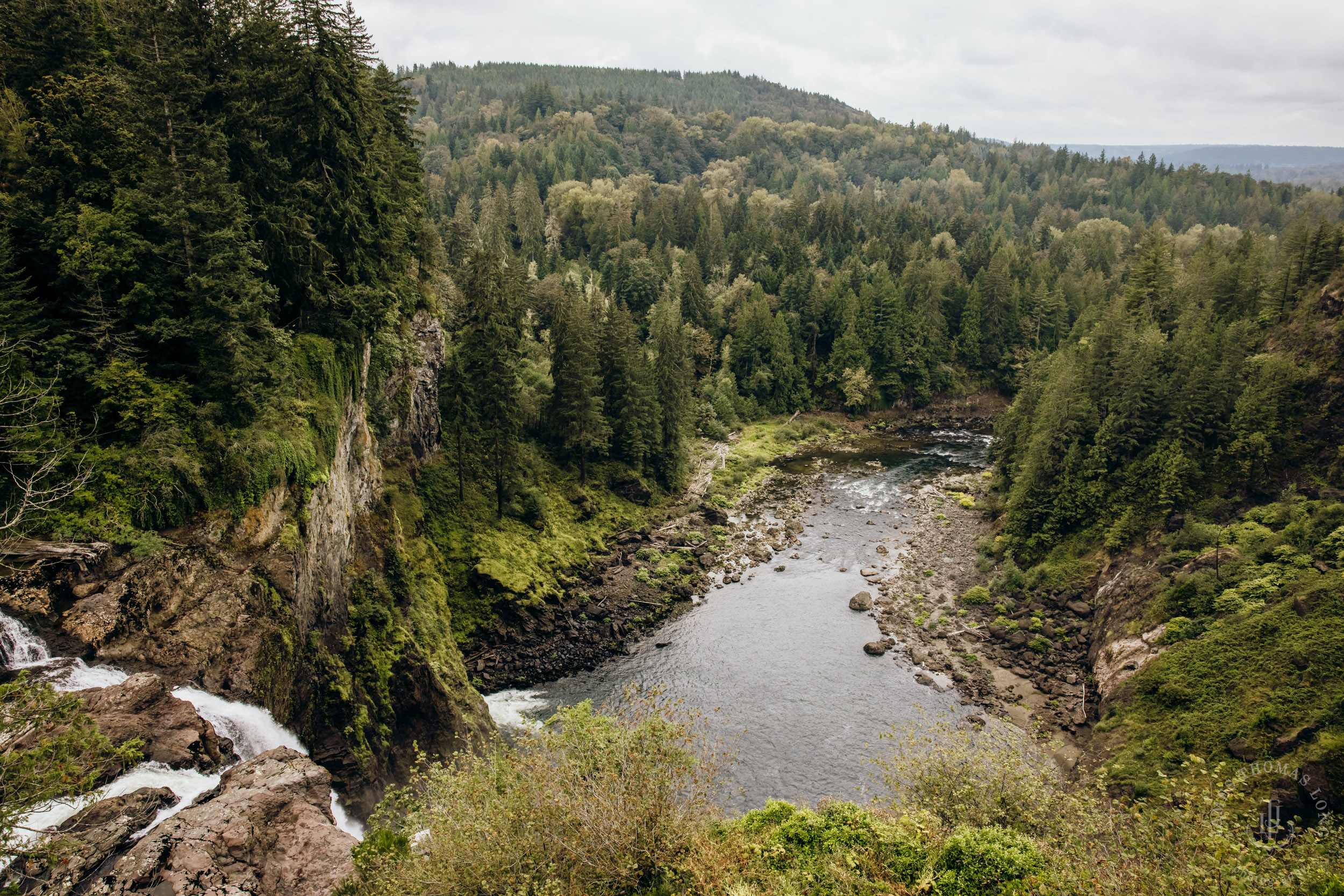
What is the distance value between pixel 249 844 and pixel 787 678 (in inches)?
1408

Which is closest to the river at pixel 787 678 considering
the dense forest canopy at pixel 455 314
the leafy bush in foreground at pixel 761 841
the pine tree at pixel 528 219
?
the leafy bush in foreground at pixel 761 841

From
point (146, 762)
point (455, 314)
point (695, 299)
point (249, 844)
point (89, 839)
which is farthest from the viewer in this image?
point (695, 299)

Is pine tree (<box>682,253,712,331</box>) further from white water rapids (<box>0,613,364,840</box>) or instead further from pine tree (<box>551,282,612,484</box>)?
white water rapids (<box>0,613,364,840</box>)

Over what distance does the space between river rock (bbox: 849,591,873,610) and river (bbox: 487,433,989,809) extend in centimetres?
91

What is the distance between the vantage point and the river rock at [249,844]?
17062mm

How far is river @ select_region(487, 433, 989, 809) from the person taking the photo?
40.1m

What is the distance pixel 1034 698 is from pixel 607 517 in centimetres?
3783

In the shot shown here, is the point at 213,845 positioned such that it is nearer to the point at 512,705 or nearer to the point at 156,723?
the point at 156,723

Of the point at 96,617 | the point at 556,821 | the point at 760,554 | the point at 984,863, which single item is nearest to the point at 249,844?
the point at 556,821

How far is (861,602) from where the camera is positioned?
58.5 metres

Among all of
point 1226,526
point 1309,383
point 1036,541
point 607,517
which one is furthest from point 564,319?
point 1309,383

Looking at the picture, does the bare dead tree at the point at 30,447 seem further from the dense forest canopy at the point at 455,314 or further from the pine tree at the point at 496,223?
the pine tree at the point at 496,223

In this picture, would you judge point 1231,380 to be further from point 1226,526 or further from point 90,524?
point 90,524

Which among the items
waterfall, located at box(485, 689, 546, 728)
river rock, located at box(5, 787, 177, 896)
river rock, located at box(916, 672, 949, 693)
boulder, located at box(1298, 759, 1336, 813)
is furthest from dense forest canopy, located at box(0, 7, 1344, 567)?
boulder, located at box(1298, 759, 1336, 813)
